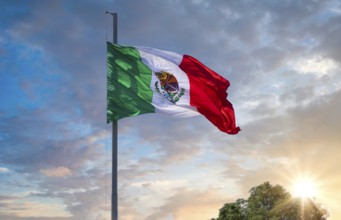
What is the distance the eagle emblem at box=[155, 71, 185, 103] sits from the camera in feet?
76.2

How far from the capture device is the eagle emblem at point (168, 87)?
914 inches

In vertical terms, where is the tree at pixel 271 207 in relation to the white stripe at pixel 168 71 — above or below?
above

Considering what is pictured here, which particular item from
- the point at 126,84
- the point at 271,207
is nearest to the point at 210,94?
the point at 126,84

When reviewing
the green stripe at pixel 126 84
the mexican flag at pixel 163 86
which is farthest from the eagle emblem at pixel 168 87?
the green stripe at pixel 126 84

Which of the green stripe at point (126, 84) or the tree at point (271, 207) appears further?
the tree at point (271, 207)

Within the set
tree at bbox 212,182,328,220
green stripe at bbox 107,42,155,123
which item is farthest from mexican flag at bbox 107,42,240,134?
tree at bbox 212,182,328,220

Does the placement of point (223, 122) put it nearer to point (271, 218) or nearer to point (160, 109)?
point (160, 109)

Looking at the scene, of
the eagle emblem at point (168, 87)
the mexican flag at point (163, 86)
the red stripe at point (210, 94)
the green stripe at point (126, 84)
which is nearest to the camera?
the green stripe at point (126, 84)

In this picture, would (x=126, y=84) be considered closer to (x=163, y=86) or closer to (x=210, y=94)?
(x=163, y=86)

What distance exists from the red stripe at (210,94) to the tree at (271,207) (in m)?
62.8

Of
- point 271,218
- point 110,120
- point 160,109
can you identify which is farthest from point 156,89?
point 271,218

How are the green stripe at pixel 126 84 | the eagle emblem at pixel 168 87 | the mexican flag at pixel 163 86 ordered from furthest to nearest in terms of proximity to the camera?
1. the eagle emblem at pixel 168 87
2. the mexican flag at pixel 163 86
3. the green stripe at pixel 126 84

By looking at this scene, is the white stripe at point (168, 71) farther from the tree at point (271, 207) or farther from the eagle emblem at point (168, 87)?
the tree at point (271, 207)

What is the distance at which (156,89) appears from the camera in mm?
22984
